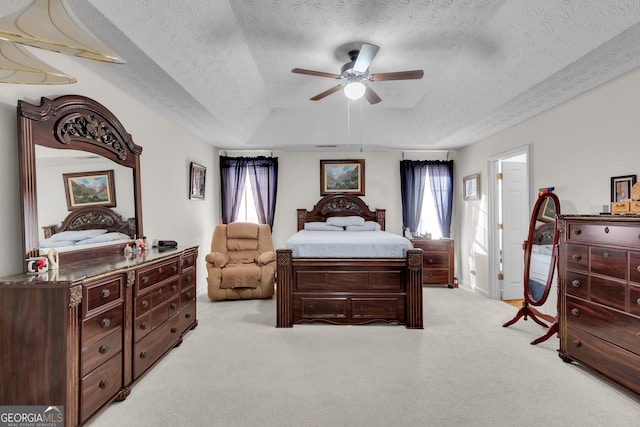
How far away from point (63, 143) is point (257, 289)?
321 centimetres

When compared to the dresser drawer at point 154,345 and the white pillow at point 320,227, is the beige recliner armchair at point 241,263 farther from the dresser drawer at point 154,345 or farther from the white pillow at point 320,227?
the dresser drawer at point 154,345

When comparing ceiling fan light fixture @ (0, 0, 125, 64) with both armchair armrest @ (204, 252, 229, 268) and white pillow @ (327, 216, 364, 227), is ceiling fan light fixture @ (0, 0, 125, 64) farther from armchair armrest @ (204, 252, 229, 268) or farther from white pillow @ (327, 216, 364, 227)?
white pillow @ (327, 216, 364, 227)

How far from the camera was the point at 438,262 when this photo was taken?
588 cm

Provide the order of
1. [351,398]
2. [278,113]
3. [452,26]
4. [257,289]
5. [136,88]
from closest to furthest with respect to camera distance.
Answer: [351,398], [452,26], [136,88], [257,289], [278,113]

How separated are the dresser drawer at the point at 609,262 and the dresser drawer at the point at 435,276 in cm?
326

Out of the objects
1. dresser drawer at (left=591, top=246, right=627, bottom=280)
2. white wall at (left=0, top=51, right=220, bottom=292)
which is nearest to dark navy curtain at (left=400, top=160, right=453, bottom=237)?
dresser drawer at (left=591, top=246, right=627, bottom=280)

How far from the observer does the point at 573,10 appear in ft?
7.80

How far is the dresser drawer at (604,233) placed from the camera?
237cm

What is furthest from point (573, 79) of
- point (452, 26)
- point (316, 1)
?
point (316, 1)

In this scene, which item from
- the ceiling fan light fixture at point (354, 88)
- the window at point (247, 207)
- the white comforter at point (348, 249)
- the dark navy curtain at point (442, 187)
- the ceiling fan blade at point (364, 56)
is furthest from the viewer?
the window at point (247, 207)

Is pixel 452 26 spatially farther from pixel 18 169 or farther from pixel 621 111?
pixel 18 169

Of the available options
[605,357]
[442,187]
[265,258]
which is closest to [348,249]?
[265,258]

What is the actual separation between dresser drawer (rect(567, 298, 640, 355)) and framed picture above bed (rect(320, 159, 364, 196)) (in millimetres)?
4099

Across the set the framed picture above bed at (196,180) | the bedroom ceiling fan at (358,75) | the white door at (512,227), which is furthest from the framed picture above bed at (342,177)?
the bedroom ceiling fan at (358,75)
